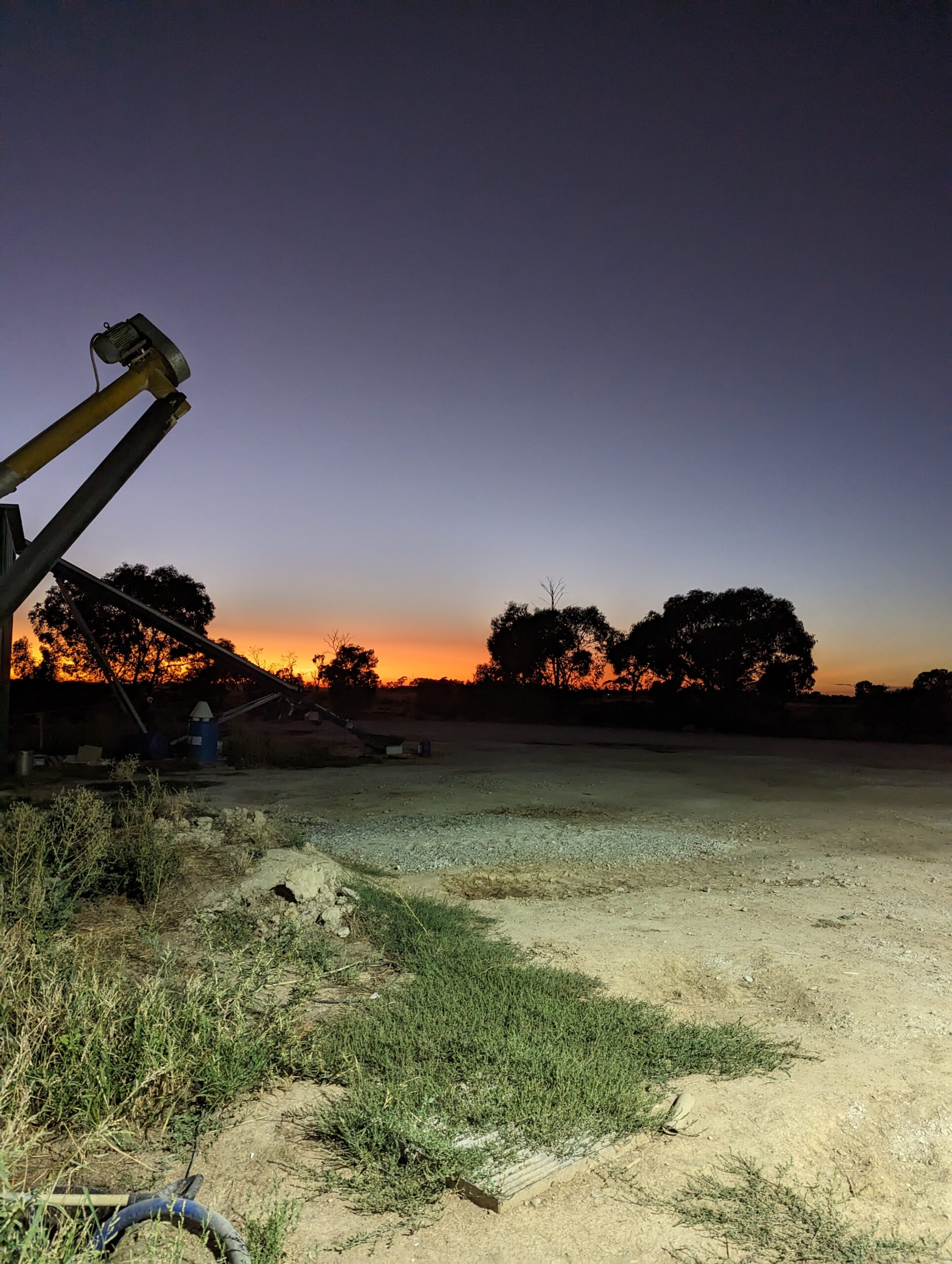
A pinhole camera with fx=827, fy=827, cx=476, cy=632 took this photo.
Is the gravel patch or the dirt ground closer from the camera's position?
the dirt ground

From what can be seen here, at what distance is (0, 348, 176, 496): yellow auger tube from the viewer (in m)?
4.91

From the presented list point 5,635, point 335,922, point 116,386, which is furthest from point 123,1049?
point 5,635

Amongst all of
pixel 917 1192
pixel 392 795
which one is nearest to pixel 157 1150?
pixel 917 1192

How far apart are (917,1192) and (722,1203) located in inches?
29.3

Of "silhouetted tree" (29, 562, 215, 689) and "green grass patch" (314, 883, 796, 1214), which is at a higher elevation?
"silhouetted tree" (29, 562, 215, 689)

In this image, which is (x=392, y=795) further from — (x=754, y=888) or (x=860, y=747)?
(x=860, y=747)

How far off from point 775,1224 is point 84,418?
215 inches

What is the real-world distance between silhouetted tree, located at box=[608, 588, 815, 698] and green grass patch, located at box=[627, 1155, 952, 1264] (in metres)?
36.0

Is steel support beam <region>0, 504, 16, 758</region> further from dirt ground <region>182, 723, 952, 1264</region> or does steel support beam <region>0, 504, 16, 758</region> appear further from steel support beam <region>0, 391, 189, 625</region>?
steel support beam <region>0, 391, 189, 625</region>

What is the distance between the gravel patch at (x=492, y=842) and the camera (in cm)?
862

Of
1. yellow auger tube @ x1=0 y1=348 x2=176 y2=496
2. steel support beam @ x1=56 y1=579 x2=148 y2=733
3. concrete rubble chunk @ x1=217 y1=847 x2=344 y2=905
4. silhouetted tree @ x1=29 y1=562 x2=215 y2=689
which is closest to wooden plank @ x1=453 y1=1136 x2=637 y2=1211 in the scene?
concrete rubble chunk @ x1=217 y1=847 x2=344 y2=905

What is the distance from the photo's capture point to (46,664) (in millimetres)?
27672

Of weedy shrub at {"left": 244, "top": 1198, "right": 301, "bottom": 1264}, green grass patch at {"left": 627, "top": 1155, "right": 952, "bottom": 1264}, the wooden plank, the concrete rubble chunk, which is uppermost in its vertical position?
the concrete rubble chunk

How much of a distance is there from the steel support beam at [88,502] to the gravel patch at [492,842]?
162 inches
